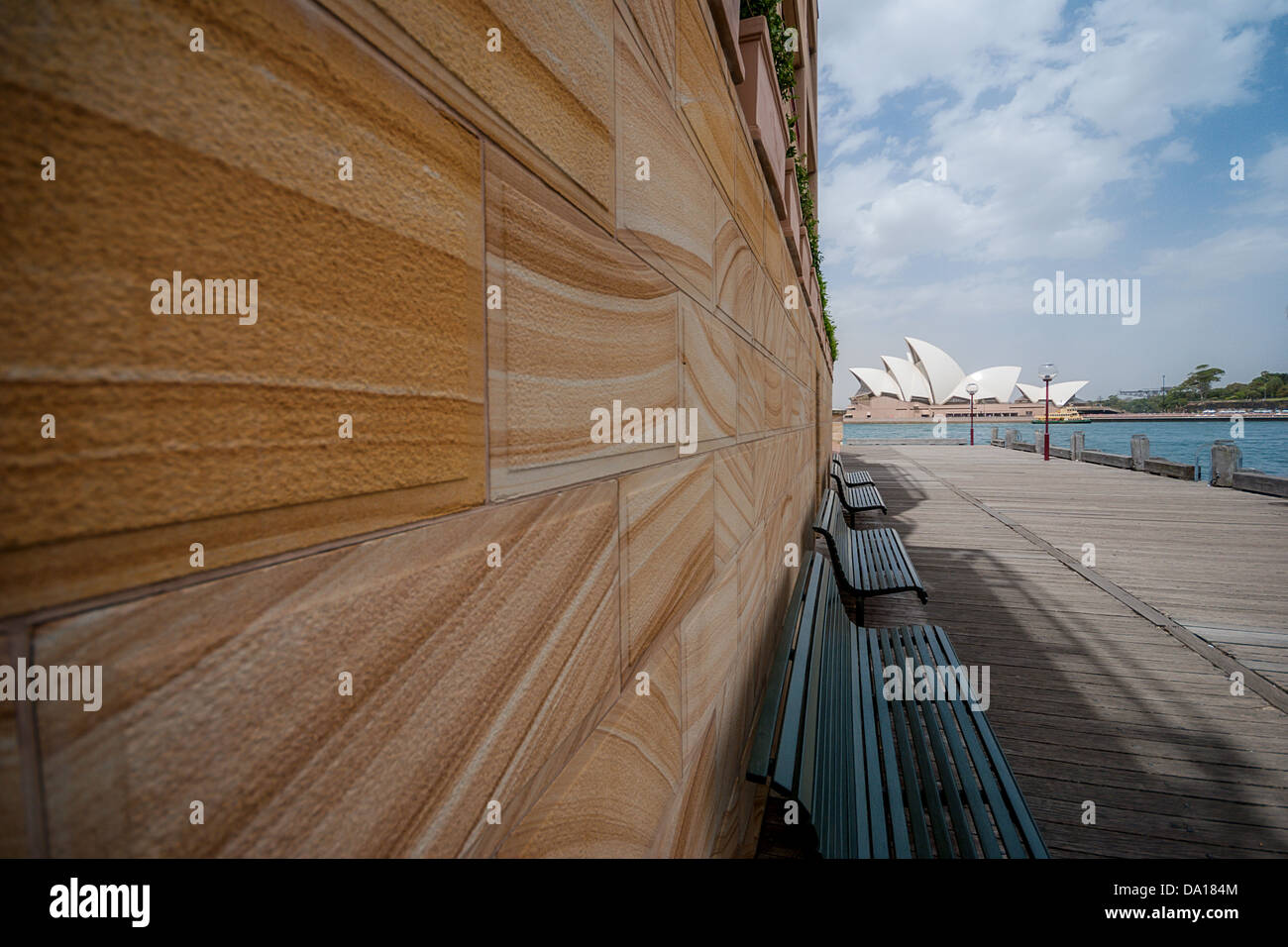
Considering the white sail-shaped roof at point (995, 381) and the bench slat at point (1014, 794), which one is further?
the white sail-shaped roof at point (995, 381)

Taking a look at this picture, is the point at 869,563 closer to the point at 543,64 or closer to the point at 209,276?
the point at 543,64

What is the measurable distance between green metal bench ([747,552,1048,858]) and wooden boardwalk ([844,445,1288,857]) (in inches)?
24.7

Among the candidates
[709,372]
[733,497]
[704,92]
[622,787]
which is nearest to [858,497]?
[733,497]

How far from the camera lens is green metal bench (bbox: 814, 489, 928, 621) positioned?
357 cm

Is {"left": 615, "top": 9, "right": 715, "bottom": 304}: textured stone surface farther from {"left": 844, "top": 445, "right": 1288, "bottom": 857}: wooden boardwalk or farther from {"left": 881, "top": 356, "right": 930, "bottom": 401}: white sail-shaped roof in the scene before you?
{"left": 881, "top": 356, "right": 930, "bottom": 401}: white sail-shaped roof

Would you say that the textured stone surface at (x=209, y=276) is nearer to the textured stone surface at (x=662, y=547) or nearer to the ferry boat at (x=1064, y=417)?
the textured stone surface at (x=662, y=547)

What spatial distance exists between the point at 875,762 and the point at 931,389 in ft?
151

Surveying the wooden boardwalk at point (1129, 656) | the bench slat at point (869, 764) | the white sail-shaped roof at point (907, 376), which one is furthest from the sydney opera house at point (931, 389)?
the bench slat at point (869, 764)

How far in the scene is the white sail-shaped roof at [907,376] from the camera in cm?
4250

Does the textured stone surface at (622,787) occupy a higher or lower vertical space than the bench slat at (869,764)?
higher

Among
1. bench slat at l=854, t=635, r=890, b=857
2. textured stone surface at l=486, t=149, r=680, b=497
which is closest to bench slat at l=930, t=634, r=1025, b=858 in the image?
bench slat at l=854, t=635, r=890, b=857

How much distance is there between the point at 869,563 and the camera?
14.1 feet

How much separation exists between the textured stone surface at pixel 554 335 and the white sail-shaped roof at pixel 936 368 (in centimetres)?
4448
